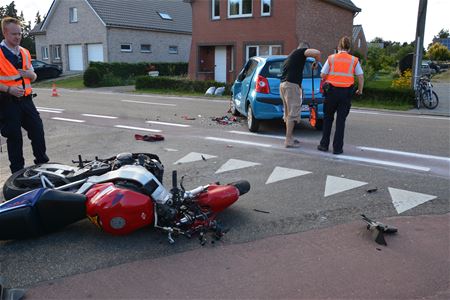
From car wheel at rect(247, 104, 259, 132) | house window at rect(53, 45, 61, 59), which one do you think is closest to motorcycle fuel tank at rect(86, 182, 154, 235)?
car wheel at rect(247, 104, 259, 132)

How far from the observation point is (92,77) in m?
27.8

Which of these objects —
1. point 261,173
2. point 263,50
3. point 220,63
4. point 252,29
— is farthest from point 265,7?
point 261,173

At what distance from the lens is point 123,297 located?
3.29m

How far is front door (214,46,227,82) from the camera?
91.0ft

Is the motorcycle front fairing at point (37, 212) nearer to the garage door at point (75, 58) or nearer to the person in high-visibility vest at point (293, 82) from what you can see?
the person in high-visibility vest at point (293, 82)

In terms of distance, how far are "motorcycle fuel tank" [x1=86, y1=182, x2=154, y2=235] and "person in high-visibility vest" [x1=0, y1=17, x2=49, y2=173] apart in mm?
2263

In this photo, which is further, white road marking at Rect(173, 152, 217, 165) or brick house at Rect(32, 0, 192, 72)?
brick house at Rect(32, 0, 192, 72)

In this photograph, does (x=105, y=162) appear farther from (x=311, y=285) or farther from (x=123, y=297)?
(x=311, y=285)

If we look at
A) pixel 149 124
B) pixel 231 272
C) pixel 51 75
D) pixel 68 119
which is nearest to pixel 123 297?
pixel 231 272

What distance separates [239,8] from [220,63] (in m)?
3.62

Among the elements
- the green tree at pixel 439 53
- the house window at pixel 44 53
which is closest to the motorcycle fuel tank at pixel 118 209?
the house window at pixel 44 53

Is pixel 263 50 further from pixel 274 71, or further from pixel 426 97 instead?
pixel 274 71

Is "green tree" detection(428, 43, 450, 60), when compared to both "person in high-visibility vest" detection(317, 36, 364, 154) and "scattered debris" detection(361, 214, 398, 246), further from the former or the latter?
"scattered debris" detection(361, 214, 398, 246)

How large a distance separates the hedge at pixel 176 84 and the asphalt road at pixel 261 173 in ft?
28.8
